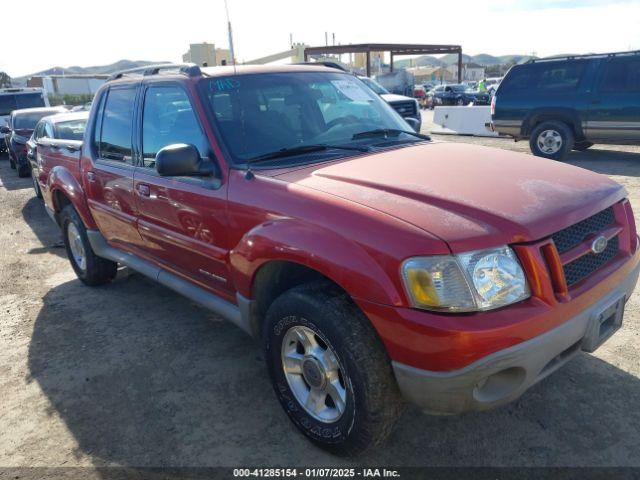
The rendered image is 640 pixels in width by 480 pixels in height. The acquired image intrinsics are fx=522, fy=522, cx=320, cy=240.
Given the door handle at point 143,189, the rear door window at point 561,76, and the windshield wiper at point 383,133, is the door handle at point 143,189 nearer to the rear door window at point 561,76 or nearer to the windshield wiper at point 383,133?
the windshield wiper at point 383,133

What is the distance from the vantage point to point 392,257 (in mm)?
2150

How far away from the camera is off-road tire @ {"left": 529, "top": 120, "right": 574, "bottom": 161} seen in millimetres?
10375

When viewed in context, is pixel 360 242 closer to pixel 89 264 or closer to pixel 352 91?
pixel 352 91

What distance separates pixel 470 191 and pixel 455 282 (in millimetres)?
592

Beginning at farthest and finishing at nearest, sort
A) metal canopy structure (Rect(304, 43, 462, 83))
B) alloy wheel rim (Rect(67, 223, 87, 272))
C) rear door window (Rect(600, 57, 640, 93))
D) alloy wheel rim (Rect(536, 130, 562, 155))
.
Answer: metal canopy structure (Rect(304, 43, 462, 83)) → alloy wheel rim (Rect(536, 130, 562, 155)) → rear door window (Rect(600, 57, 640, 93)) → alloy wheel rim (Rect(67, 223, 87, 272))

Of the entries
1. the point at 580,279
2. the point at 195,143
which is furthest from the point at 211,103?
the point at 580,279

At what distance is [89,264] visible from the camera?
5121mm

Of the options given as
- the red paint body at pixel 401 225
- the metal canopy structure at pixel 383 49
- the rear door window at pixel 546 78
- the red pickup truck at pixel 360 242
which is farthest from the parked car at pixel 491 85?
the red paint body at pixel 401 225

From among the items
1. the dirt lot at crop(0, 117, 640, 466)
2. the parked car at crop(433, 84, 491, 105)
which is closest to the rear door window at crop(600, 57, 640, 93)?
the dirt lot at crop(0, 117, 640, 466)

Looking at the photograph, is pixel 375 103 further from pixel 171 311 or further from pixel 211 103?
pixel 171 311

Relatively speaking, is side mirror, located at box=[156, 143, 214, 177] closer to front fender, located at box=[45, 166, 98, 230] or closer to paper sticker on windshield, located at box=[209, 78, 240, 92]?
paper sticker on windshield, located at box=[209, 78, 240, 92]

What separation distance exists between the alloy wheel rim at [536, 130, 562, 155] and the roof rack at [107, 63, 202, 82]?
8.82 metres

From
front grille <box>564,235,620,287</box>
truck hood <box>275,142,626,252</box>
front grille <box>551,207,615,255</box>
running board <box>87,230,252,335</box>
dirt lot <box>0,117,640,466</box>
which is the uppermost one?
truck hood <box>275,142,626,252</box>

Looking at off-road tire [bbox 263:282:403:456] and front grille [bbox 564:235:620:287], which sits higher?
front grille [bbox 564:235:620:287]
